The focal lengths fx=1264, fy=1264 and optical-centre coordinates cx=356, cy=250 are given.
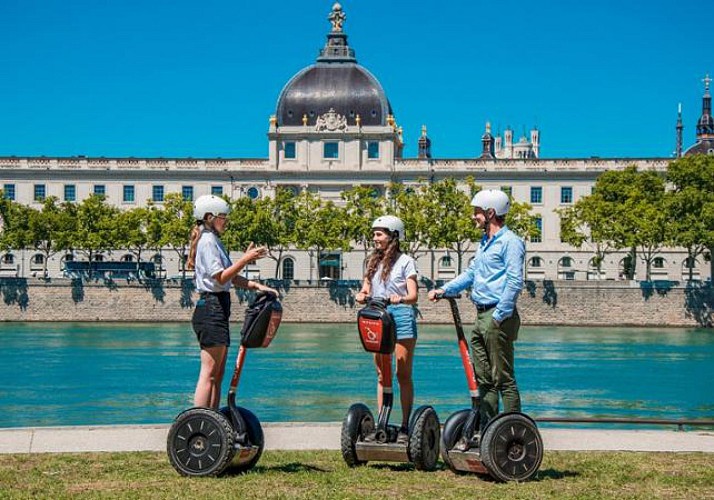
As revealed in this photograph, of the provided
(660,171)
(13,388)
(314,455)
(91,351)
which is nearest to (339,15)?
(660,171)

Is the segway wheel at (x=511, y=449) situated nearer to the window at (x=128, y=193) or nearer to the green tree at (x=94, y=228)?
the green tree at (x=94, y=228)

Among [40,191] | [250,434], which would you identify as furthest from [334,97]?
[250,434]

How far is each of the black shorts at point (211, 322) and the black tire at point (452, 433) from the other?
2.20 m

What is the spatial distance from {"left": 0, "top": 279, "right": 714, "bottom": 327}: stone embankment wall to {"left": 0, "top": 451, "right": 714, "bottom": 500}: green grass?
60.0m

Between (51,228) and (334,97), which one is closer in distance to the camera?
(51,228)

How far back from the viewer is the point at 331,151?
98.2m

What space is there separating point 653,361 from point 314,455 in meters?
36.8

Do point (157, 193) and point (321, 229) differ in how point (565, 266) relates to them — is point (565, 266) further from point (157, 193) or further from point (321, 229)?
point (157, 193)

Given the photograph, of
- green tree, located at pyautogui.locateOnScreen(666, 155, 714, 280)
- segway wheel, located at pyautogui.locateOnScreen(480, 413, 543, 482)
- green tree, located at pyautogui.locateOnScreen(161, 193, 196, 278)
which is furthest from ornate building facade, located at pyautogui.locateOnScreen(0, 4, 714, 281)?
segway wheel, located at pyautogui.locateOnScreen(480, 413, 543, 482)

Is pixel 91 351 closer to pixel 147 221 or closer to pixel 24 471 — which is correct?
pixel 147 221

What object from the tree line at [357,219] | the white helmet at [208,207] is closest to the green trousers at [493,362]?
the white helmet at [208,207]

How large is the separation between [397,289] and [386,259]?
325 millimetres

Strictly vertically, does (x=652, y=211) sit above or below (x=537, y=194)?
below

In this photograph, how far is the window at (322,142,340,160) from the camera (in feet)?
322
